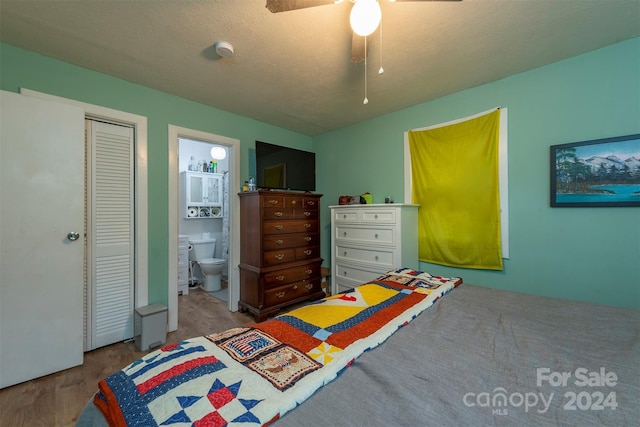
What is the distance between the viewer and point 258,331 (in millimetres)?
1000

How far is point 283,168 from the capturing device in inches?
130

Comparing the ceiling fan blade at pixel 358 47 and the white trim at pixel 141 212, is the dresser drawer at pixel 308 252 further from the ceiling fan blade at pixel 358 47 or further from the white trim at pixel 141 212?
the ceiling fan blade at pixel 358 47

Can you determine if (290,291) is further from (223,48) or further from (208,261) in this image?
(223,48)

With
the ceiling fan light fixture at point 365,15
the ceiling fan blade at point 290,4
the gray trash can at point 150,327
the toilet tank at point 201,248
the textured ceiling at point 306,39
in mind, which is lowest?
the gray trash can at point 150,327

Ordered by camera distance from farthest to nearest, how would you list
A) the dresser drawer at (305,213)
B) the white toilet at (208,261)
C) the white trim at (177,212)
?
the white toilet at (208,261), the dresser drawer at (305,213), the white trim at (177,212)

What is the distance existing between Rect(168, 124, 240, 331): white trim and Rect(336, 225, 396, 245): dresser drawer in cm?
135

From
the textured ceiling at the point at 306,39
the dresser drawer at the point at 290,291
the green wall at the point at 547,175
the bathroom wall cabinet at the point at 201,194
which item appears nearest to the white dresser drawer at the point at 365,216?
the green wall at the point at 547,175

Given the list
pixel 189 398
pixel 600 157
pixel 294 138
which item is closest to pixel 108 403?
pixel 189 398

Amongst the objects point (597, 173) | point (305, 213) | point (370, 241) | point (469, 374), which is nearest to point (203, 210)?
point (305, 213)

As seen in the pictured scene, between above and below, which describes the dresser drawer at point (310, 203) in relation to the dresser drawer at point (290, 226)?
above

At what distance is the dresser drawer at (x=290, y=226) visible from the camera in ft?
9.46

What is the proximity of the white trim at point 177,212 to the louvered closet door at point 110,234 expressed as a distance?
34cm

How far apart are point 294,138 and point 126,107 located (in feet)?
6.97

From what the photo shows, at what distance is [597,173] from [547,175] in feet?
0.96
